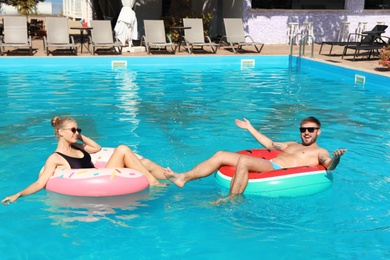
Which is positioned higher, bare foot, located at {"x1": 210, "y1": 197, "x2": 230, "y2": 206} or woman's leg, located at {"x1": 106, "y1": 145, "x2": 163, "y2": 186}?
woman's leg, located at {"x1": 106, "y1": 145, "x2": 163, "y2": 186}

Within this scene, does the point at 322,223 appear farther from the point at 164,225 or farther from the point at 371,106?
the point at 371,106

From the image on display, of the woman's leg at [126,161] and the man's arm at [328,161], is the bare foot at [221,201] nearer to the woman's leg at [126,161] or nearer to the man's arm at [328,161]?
the woman's leg at [126,161]

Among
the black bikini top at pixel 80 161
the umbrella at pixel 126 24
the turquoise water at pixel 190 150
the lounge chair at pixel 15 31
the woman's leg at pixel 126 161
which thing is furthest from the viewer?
the umbrella at pixel 126 24

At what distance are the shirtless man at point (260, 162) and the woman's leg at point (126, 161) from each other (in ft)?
0.83

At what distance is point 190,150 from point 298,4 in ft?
45.2

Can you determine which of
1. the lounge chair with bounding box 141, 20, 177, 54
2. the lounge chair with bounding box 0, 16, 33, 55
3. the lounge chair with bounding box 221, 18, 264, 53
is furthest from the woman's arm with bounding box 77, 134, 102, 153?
the lounge chair with bounding box 221, 18, 264, 53

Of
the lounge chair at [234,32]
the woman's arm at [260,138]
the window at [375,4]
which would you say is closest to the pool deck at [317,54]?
the lounge chair at [234,32]

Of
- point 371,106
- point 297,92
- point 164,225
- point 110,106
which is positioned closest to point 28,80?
point 110,106

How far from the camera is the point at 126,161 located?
493 centimetres

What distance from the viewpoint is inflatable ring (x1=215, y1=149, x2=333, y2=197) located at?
15.1 feet

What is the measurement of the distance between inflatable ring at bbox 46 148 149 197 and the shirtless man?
32cm

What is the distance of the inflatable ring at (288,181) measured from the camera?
4.61 metres

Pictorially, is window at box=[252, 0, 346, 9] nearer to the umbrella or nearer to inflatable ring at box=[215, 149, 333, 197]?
the umbrella

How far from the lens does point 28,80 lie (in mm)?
11500
